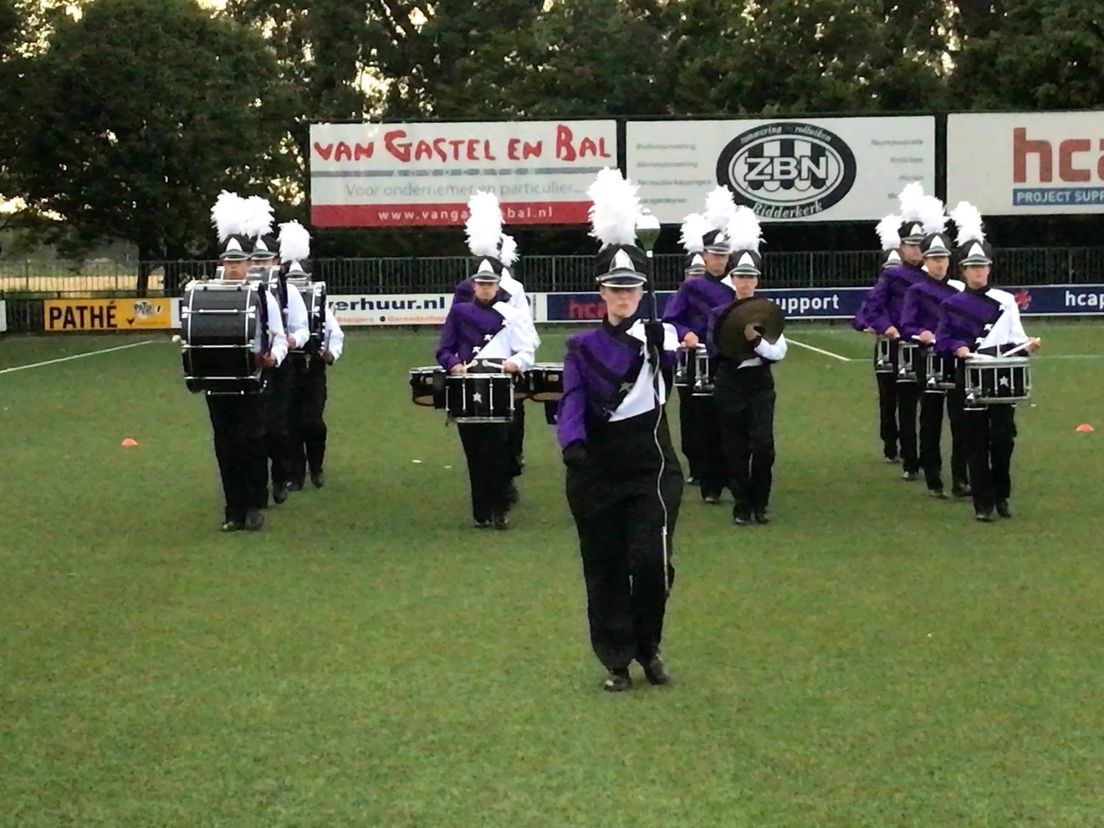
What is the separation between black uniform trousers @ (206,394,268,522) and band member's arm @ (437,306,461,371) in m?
1.23

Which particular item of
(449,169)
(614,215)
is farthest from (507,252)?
(449,169)

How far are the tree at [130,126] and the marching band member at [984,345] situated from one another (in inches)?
1342

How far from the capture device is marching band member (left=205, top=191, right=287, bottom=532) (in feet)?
44.9

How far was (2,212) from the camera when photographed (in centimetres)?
4966

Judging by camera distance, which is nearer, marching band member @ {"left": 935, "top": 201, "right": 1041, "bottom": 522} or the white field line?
marching band member @ {"left": 935, "top": 201, "right": 1041, "bottom": 522}

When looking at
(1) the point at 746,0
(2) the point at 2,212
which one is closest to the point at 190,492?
(2) the point at 2,212

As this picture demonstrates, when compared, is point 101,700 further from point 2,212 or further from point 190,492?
point 2,212

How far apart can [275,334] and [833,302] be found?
95.8ft

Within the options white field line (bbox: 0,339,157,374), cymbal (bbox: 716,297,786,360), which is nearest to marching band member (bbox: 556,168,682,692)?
cymbal (bbox: 716,297,786,360)

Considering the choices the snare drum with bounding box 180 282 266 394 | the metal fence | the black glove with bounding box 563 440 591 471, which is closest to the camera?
the black glove with bounding box 563 440 591 471

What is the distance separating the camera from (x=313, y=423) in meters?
16.4

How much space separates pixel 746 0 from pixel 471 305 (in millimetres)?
40679

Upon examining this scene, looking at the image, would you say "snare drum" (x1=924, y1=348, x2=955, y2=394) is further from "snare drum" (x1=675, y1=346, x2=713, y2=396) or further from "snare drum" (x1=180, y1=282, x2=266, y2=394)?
"snare drum" (x1=180, y1=282, x2=266, y2=394)

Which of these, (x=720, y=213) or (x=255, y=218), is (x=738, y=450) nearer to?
(x=720, y=213)
